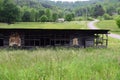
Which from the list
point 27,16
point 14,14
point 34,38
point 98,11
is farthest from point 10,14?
point 98,11

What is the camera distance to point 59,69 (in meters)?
7.21

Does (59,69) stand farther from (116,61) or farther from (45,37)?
(45,37)

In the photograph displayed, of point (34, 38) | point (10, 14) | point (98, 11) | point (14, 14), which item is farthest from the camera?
point (98, 11)

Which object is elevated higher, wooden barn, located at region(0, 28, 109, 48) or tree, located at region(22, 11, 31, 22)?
wooden barn, located at region(0, 28, 109, 48)

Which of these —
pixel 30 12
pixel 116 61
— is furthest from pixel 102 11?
pixel 116 61

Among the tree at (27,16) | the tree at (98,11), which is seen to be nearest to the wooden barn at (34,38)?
the tree at (27,16)

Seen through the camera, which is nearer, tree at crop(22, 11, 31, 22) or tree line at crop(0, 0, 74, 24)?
tree line at crop(0, 0, 74, 24)

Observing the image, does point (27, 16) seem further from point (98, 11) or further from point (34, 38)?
point (34, 38)

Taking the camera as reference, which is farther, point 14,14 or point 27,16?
point 27,16

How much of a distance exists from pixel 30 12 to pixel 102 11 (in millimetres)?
69966

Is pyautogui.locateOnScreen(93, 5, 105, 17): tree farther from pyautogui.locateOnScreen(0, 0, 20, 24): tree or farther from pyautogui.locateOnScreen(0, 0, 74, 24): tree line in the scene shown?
pyautogui.locateOnScreen(0, 0, 20, 24): tree

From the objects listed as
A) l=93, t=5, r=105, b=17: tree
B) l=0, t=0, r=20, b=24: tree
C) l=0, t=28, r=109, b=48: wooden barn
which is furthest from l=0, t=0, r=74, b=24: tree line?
l=0, t=28, r=109, b=48: wooden barn

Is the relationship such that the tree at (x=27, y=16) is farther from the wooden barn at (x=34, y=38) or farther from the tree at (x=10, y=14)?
the wooden barn at (x=34, y=38)

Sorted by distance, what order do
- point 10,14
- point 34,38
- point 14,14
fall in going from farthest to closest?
1. point 14,14
2. point 10,14
3. point 34,38
